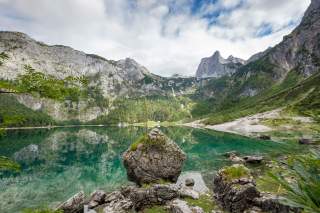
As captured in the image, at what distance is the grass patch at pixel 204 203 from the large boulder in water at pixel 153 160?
7582 millimetres

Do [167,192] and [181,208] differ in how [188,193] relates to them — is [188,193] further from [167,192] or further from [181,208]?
[181,208]

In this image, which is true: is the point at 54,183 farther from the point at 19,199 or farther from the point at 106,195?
the point at 106,195

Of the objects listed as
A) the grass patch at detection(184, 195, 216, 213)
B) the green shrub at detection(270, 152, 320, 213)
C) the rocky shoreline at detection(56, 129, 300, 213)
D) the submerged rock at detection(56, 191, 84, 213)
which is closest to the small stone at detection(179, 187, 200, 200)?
the rocky shoreline at detection(56, 129, 300, 213)

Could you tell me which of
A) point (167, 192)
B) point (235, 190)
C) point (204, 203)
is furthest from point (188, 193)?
point (235, 190)

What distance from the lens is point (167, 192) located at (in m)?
33.4

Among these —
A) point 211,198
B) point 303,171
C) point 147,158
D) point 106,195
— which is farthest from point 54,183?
point 303,171

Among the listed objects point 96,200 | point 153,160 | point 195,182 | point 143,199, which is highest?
point 153,160

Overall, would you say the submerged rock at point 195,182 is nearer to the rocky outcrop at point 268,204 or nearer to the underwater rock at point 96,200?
the rocky outcrop at point 268,204

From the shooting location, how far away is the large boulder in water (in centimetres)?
3931

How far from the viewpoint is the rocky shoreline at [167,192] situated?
28.7m

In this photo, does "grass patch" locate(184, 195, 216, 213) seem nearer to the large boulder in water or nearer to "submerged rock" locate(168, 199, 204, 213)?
"submerged rock" locate(168, 199, 204, 213)

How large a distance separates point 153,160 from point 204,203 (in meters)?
11.2

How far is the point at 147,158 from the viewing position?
132 ft

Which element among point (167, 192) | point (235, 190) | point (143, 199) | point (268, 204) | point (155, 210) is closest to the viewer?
point (268, 204)
